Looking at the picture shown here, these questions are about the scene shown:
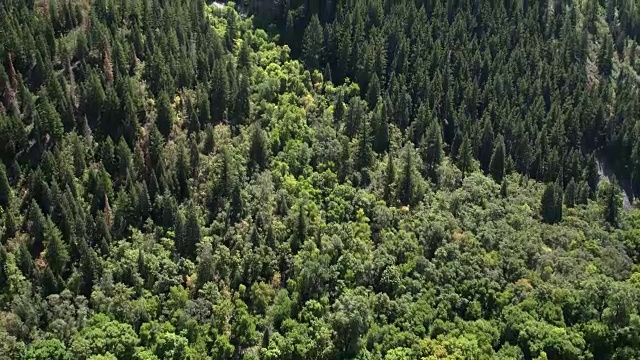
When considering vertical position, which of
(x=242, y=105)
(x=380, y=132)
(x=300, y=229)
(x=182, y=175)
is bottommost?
(x=300, y=229)

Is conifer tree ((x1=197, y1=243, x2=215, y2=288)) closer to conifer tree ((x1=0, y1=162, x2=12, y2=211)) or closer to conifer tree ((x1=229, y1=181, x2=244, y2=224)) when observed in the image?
conifer tree ((x1=229, y1=181, x2=244, y2=224))

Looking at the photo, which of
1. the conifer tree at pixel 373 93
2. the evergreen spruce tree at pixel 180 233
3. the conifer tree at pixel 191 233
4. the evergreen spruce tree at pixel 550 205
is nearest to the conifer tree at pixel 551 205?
the evergreen spruce tree at pixel 550 205

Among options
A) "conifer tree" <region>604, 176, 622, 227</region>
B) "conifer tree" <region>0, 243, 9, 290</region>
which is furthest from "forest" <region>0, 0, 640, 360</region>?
"conifer tree" <region>604, 176, 622, 227</region>

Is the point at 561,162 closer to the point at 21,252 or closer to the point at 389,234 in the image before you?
the point at 389,234

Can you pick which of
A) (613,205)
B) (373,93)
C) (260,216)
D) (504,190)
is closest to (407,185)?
(504,190)

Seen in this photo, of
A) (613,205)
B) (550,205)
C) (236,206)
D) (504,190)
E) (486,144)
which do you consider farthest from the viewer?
(486,144)

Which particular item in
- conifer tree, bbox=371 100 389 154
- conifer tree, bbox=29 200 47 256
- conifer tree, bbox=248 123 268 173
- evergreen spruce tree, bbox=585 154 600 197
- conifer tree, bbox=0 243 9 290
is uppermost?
conifer tree, bbox=371 100 389 154

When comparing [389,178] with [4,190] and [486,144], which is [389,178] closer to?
[486,144]
